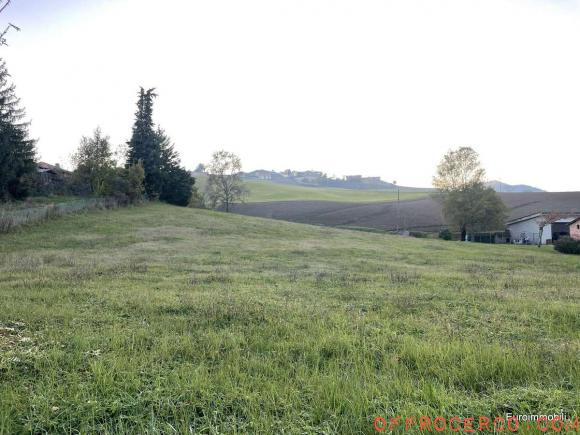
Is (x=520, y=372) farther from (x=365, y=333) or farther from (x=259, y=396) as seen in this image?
(x=259, y=396)

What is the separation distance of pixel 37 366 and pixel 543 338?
7.50m

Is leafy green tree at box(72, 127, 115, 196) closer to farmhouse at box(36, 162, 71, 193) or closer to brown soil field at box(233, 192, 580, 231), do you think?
farmhouse at box(36, 162, 71, 193)

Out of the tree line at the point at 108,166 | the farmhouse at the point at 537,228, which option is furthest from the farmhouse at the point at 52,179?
the farmhouse at the point at 537,228

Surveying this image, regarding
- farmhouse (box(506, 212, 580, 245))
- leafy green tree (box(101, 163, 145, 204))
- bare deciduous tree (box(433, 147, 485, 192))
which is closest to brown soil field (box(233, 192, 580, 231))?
farmhouse (box(506, 212, 580, 245))

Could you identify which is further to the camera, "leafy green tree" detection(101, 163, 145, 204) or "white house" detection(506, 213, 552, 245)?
"white house" detection(506, 213, 552, 245)

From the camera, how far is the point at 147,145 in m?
57.4

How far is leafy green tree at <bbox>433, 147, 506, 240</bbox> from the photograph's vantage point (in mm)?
53594

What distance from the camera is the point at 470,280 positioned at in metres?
13.4

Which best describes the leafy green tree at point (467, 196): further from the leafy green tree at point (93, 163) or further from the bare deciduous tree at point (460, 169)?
the leafy green tree at point (93, 163)

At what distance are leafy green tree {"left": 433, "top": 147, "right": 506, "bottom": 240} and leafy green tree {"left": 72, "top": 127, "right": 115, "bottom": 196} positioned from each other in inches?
1871

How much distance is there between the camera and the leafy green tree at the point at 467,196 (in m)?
53.6

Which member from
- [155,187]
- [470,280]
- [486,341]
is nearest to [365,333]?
[486,341]

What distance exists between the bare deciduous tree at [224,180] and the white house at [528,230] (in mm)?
51840

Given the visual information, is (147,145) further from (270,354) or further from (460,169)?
(270,354)
